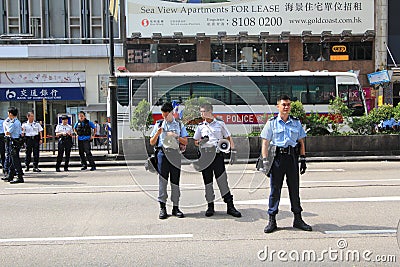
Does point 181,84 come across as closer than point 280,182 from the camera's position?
No

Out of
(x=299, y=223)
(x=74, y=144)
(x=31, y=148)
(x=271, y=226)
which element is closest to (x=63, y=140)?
(x=31, y=148)

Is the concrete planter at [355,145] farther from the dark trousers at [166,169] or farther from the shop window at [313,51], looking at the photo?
the shop window at [313,51]

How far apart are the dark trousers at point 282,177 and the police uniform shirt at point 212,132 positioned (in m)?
1.28

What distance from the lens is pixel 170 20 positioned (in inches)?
1227

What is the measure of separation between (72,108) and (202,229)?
25.5 m

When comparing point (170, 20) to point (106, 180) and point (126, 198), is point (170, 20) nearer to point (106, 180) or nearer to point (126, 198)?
point (106, 180)

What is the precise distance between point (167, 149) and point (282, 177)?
1.96m

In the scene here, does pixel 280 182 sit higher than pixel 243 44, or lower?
lower

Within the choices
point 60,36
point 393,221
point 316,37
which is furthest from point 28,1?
point 393,221

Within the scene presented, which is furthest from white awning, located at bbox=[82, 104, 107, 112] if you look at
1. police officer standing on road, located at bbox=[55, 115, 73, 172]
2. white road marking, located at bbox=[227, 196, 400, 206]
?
white road marking, located at bbox=[227, 196, 400, 206]

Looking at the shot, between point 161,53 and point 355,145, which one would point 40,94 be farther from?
point 355,145

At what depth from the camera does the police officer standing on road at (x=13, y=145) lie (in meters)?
11.2

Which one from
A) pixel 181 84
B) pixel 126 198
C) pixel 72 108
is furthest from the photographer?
pixel 72 108

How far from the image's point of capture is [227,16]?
31156mm
